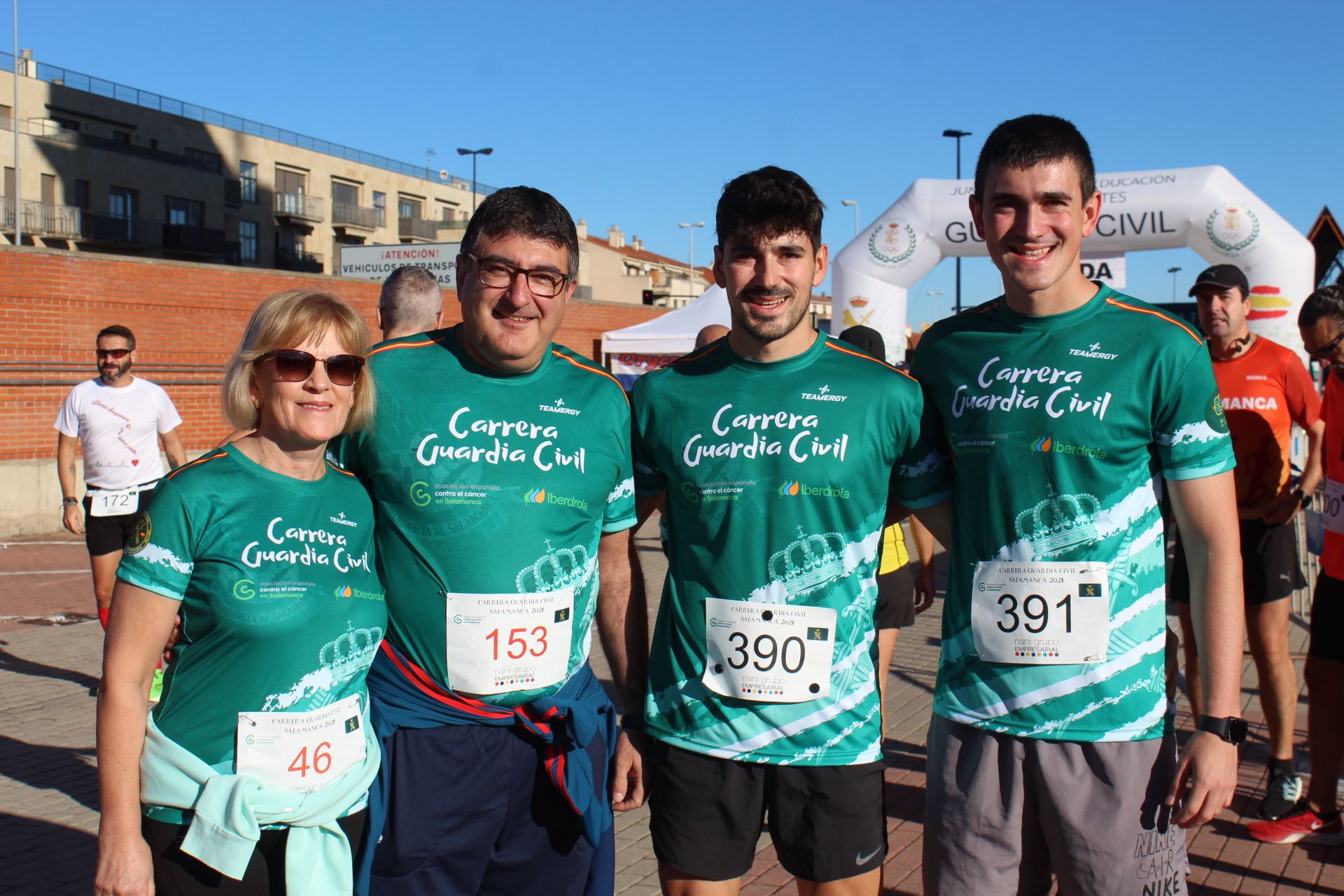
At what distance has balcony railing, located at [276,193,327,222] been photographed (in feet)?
177

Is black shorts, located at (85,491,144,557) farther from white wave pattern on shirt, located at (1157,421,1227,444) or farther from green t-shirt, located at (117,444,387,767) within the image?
white wave pattern on shirt, located at (1157,421,1227,444)

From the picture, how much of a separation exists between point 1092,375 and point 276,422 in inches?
72.3

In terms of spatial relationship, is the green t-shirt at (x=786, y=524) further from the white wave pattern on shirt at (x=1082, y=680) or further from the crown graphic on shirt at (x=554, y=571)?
the white wave pattern on shirt at (x=1082, y=680)

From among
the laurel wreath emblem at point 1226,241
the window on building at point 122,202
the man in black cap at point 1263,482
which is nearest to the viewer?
the man in black cap at point 1263,482

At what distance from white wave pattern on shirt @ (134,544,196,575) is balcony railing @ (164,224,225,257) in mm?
49469

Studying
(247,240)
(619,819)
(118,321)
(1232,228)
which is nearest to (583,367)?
(619,819)

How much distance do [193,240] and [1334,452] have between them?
49.7m

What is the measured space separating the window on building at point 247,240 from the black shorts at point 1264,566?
52801 mm

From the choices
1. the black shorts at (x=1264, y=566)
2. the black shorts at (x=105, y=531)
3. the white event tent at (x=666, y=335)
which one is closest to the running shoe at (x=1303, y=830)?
the black shorts at (x=1264, y=566)

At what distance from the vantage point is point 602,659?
7.62 meters

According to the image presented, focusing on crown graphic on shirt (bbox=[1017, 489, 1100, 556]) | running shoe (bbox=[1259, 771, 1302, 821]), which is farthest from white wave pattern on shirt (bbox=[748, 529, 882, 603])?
running shoe (bbox=[1259, 771, 1302, 821])

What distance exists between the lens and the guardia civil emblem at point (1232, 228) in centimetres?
1129

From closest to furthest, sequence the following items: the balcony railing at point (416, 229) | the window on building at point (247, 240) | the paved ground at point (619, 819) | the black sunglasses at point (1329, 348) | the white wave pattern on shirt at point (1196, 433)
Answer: the white wave pattern on shirt at point (1196, 433) → the paved ground at point (619, 819) → the black sunglasses at point (1329, 348) → the window on building at point (247, 240) → the balcony railing at point (416, 229)

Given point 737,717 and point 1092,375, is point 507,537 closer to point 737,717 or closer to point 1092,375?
point 737,717
